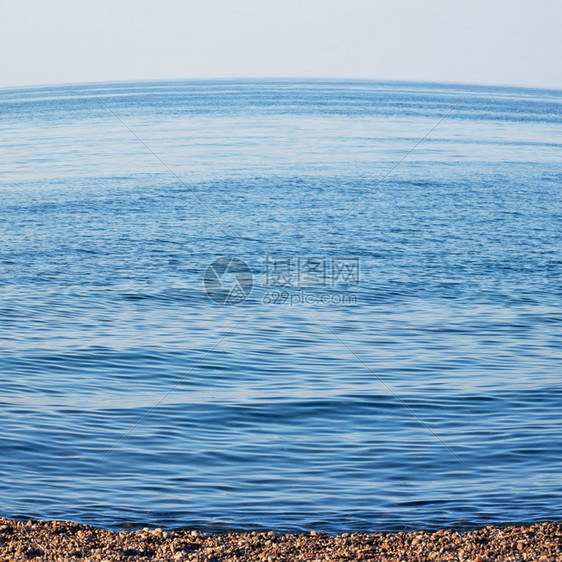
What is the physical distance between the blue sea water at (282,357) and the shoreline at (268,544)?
19.9 inches

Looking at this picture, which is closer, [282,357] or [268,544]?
[268,544]

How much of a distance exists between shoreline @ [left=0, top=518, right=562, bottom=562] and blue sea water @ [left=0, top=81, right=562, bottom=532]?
505 millimetres

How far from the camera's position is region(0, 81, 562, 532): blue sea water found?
379 inches

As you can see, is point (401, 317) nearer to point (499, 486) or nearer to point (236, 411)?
point (236, 411)

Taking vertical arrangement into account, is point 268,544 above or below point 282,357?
above

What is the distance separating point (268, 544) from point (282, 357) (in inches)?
287

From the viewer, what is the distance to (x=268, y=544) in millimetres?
8031

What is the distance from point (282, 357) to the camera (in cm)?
1520

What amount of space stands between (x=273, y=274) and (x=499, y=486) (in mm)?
12631

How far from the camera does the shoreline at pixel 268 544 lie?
7531 mm

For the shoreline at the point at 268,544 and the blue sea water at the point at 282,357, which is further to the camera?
the blue sea water at the point at 282,357

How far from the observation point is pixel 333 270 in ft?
72.9

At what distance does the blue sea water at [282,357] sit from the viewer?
31.6 ft

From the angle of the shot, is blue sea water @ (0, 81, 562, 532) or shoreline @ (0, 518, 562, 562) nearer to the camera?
shoreline @ (0, 518, 562, 562)
